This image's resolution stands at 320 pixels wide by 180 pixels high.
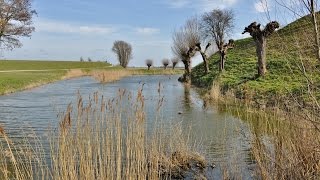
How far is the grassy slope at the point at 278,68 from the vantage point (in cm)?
535

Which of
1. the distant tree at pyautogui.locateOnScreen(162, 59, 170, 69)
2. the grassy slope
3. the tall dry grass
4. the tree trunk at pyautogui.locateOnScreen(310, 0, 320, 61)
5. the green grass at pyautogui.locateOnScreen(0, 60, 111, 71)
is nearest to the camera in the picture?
the tree trunk at pyautogui.locateOnScreen(310, 0, 320, 61)

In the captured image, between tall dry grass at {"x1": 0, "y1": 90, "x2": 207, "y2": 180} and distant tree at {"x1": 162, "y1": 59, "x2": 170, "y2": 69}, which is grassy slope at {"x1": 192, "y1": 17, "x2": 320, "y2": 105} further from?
distant tree at {"x1": 162, "y1": 59, "x2": 170, "y2": 69}

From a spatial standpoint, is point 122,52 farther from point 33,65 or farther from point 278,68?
point 278,68

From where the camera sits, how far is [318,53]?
15.6 feet

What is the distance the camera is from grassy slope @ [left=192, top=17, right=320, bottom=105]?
5352 mm

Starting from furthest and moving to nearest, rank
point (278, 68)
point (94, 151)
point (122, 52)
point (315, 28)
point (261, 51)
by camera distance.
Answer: point (122, 52) → point (278, 68) → point (261, 51) → point (94, 151) → point (315, 28)

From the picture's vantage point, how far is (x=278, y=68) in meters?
26.8

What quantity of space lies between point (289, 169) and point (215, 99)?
15.0 metres

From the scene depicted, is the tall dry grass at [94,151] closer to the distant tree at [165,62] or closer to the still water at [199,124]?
the still water at [199,124]

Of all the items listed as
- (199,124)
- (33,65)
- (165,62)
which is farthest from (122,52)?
(199,124)

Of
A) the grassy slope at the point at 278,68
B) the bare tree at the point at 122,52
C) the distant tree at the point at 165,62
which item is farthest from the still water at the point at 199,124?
the bare tree at the point at 122,52

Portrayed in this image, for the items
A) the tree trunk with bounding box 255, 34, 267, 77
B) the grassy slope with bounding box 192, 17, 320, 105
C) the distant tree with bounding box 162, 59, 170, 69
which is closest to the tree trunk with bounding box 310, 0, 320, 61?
the grassy slope with bounding box 192, 17, 320, 105

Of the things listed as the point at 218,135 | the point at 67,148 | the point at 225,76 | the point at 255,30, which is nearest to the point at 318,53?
the point at 67,148

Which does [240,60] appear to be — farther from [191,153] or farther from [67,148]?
[67,148]
